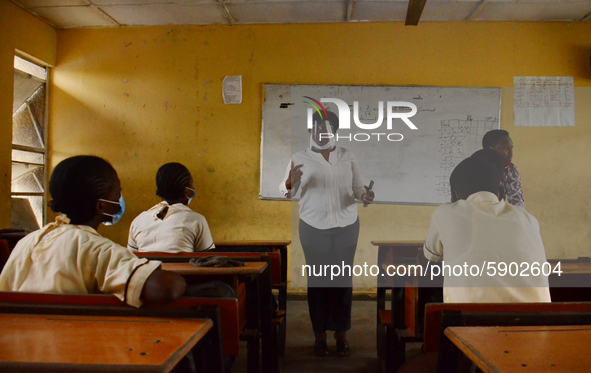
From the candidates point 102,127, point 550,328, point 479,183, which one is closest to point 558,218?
point 479,183

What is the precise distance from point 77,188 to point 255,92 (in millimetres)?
2940

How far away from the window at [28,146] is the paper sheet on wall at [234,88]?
1.91 m

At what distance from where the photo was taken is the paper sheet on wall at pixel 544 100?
3.83 metres

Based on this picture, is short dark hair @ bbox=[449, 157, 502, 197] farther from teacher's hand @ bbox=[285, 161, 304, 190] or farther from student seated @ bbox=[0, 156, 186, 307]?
teacher's hand @ bbox=[285, 161, 304, 190]

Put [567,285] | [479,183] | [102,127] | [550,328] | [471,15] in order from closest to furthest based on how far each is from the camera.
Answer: [550,328], [479,183], [567,285], [471,15], [102,127]

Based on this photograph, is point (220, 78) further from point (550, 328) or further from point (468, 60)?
point (550, 328)

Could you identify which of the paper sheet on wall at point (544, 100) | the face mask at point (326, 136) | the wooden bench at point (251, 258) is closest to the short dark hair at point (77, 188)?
the wooden bench at point (251, 258)

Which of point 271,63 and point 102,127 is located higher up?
point 271,63

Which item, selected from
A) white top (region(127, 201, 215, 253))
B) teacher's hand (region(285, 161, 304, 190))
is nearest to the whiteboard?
teacher's hand (region(285, 161, 304, 190))

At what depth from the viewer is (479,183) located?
1.38m

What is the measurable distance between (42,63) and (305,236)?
11.0 feet

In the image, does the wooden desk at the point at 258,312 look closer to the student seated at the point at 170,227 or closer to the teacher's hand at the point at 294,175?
the student seated at the point at 170,227

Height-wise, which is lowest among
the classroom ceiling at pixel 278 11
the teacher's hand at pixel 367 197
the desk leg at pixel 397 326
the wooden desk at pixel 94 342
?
the desk leg at pixel 397 326

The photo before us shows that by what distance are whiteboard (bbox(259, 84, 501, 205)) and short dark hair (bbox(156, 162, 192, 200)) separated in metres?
1.78
